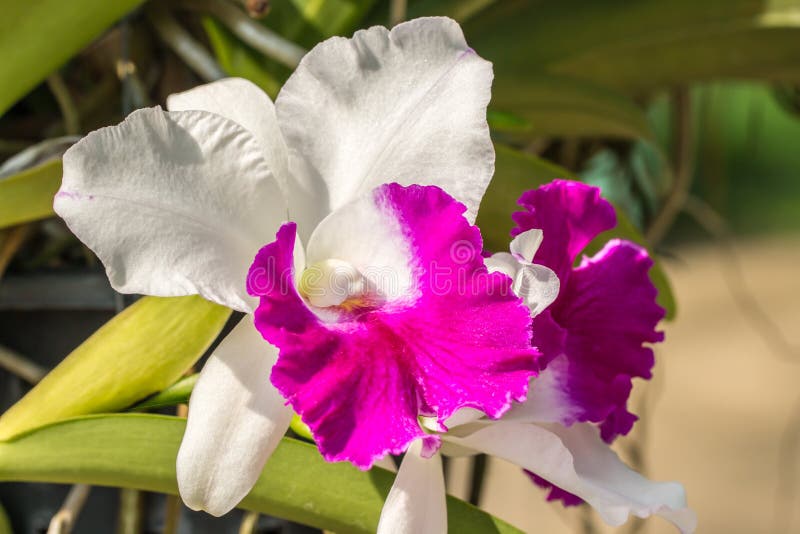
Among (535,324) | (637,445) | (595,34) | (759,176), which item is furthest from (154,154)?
(759,176)

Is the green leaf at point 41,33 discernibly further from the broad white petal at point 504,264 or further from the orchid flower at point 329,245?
the broad white petal at point 504,264

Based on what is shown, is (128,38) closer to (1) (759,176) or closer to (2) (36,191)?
(2) (36,191)

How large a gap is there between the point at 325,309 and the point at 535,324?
85mm

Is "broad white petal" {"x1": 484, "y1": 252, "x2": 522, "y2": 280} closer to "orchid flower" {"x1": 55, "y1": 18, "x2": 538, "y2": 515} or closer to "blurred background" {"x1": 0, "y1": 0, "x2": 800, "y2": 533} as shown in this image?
"orchid flower" {"x1": 55, "y1": 18, "x2": 538, "y2": 515}

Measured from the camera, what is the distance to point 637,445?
2.62 feet

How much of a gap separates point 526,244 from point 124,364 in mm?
191

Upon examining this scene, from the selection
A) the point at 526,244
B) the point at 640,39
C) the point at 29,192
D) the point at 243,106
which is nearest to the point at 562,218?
the point at 526,244

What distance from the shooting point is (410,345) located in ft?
1.01

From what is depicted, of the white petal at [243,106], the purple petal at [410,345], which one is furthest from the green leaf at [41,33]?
the purple petal at [410,345]

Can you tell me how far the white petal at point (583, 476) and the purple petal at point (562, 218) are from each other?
7 cm

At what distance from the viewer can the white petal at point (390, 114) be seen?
0.33 metres

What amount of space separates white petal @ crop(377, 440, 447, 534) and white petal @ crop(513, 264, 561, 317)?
2.9 inches

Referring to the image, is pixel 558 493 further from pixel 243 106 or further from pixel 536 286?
pixel 243 106

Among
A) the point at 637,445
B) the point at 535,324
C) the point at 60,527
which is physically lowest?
the point at 637,445
